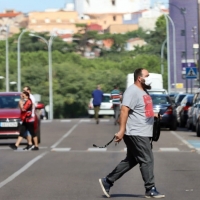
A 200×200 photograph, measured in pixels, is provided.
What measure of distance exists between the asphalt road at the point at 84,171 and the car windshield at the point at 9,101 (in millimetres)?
1149

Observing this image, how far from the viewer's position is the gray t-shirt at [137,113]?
13.0 m

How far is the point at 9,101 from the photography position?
27.9 m

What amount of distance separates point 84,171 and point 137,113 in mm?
4923

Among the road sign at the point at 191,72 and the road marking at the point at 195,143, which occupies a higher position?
the road sign at the point at 191,72

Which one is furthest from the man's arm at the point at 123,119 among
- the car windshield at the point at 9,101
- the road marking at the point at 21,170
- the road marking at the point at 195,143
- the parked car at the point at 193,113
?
the parked car at the point at 193,113

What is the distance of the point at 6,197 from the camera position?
43.7 feet

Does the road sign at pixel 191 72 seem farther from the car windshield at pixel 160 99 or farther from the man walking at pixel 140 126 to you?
the man walking at pixel 140 126

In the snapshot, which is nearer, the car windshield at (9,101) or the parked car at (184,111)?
the car windshield at (9,101)

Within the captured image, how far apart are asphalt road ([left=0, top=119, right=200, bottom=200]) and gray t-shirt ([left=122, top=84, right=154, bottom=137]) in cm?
95

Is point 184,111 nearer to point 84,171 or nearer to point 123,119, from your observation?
point 84,171

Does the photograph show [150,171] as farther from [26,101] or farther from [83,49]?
[83,49]

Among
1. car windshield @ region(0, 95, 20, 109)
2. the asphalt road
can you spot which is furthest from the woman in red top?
car windshield @ region(0, 95, 20, 109)

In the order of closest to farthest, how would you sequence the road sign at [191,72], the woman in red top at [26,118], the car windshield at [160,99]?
1. the woman in red top at [26,118]
2. the car windshield at [160,99]
3. the road sign at [191,72]

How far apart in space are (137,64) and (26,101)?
97482 mm
